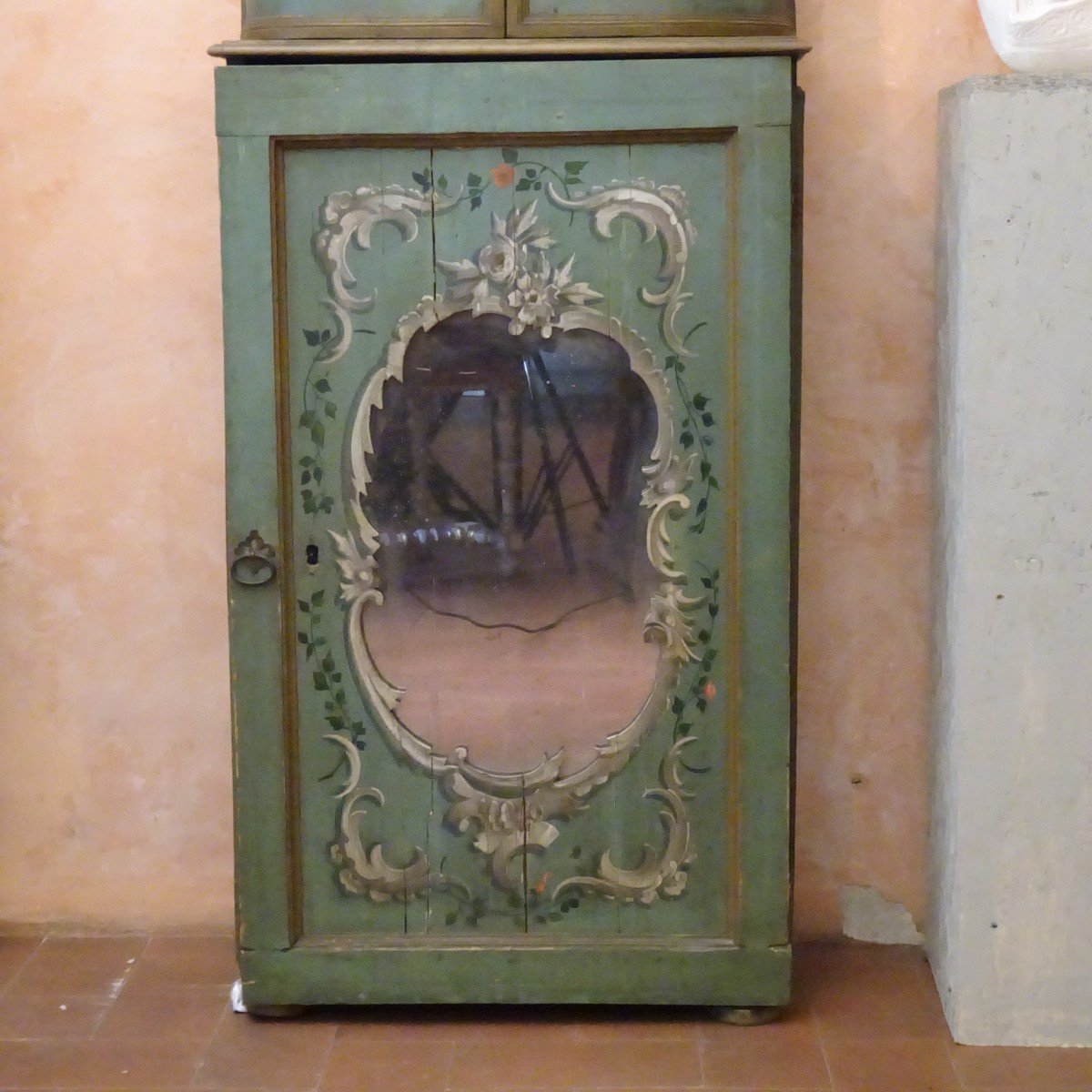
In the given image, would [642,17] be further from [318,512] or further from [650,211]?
[318,512]

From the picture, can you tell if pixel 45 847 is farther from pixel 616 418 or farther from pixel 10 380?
pixel 616 418

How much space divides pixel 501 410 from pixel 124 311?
3.13 ft

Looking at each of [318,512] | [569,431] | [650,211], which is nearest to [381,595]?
[318,512]

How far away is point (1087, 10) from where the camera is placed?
260 centimetres

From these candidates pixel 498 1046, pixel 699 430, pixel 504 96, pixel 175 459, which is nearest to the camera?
pixel 504 96

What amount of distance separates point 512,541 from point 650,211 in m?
0.65

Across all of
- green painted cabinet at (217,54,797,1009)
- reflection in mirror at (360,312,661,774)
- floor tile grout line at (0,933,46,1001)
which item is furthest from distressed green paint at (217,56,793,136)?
floor tile grout line at (0,933,46,1001)

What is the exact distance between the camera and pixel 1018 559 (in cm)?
267

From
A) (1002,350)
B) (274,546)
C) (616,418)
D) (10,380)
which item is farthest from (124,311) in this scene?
(1002,350)

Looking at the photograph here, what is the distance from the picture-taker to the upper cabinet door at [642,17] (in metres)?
2.59

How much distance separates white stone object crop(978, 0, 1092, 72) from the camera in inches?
103

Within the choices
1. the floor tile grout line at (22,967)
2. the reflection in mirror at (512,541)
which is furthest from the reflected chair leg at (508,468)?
the floor tile grout line at (22,967)

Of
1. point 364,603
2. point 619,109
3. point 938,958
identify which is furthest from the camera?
point 938,958

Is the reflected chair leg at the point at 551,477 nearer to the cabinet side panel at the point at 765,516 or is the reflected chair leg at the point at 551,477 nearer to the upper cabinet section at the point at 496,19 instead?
the cabinet side panel at the point at 765,516
